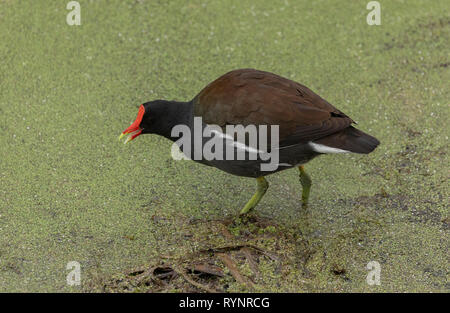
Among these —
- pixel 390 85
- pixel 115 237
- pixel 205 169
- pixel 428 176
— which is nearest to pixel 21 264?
pixel 115 237

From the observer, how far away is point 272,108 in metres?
2.82

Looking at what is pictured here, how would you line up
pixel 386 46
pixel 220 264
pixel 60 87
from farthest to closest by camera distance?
pixel 386 46 < pixel 60 87 < pixel 220 264

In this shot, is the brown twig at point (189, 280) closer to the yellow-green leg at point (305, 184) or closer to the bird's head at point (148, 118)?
the bird's head at point (148, 118)

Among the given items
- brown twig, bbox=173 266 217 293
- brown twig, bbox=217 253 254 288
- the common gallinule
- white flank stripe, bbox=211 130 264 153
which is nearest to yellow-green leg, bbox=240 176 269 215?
the common gallinule

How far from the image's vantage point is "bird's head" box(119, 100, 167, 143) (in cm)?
310

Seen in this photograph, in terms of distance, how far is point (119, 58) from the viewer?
4.05 meters

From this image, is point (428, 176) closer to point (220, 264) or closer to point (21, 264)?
point (220, 264)

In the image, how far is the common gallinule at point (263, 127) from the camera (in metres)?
2.81

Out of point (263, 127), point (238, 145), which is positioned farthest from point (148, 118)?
point (263, 127)

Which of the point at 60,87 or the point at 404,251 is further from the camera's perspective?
the point at 60,87

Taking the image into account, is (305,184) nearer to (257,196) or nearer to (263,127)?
(257,196)

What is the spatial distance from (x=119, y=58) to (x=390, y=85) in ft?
5.89

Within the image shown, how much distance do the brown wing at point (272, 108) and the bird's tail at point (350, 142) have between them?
1.3 inches

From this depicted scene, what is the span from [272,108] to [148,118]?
2.22ft
